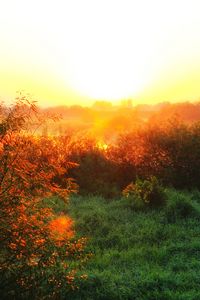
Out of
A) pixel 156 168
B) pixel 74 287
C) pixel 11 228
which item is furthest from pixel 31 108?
pixel 156 168

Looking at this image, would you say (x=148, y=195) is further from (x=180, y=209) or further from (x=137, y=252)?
(x=137, y=252)

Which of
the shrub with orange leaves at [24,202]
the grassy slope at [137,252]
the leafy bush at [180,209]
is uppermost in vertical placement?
the shrub with orange leaves at [24,202]

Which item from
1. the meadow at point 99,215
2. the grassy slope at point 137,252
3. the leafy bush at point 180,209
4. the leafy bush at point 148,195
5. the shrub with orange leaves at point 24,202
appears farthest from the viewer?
the leafy bush at point 148,195

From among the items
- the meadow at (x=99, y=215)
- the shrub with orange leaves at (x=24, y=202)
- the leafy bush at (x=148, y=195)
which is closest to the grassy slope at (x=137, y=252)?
the meadow at (x=99, y=215)

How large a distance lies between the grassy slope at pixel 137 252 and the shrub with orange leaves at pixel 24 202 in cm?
154

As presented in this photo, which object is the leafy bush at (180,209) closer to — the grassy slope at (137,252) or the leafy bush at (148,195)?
the grassy slope at (137,252)

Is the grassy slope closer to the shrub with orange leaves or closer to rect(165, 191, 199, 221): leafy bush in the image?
rect(165, 191, 199, 221): leafy bush

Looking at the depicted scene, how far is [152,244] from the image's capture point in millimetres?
15227

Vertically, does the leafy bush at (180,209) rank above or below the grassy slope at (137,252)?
above

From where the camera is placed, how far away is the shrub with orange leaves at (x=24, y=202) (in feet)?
30.4

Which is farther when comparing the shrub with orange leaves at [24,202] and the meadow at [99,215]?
the meadow at [99,215]

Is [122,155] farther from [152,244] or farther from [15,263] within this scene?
[15,263]

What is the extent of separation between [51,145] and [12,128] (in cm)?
90

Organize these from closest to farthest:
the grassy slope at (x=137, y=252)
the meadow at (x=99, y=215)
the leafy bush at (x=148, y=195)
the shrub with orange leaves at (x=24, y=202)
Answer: the shrub with orange leaves at (x=24, y=202), the meadow at (x=99, y=215), the grassy slope at (x=137, y=252), the leafy bush at (x=148, y=195)
